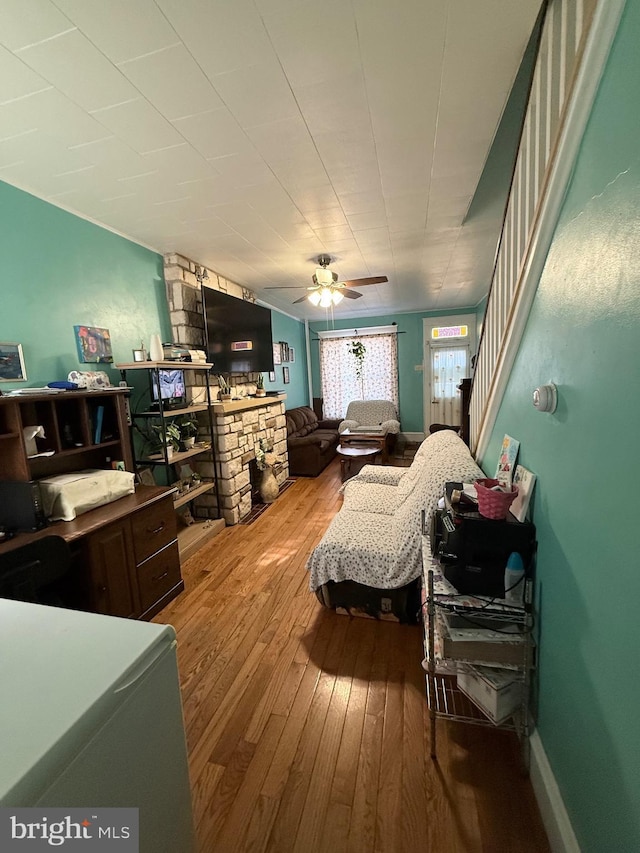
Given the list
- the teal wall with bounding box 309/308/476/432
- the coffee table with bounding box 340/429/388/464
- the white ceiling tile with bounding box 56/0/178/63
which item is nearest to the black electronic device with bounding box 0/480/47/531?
the white ceiling tile with bounding box 56/0/178/63

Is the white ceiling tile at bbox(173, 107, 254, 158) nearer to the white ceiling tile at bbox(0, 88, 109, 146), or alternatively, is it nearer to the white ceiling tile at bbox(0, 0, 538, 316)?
the white ceiling tile at bbox(0, 0, 538, 316)

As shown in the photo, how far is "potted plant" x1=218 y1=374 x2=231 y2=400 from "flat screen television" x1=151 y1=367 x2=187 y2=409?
23.8 inches

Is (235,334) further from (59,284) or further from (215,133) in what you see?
(215,133)

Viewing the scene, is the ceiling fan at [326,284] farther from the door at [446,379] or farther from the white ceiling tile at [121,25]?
the door at [446,379]

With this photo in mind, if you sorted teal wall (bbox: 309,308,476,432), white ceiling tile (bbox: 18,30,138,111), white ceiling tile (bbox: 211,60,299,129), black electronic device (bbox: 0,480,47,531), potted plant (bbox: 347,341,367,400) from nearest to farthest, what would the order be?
1. white ceiling tile (bbox: 18,30,138,111)
2. white ceiling tile (bbox: 211,60,299,129)
3. black electronic device (bbox: 0,480,47,531)
4. teal wall (bbox: 309,308,476,432)
5. potted plant (bbox: 347,341,367,400)

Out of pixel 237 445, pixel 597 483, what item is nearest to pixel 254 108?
pixel 597 483

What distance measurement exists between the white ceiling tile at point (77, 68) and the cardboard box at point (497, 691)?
9.08 ft

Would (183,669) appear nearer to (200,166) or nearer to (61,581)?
(61,581)

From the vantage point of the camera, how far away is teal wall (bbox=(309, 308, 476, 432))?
6766mm

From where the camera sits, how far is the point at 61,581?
183 centimetres

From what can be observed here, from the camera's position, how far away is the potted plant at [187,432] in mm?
3145

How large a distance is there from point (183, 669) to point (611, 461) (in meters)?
2.08

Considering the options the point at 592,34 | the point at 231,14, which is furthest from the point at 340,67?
the point at 592,34

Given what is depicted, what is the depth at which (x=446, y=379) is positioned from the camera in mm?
6730
